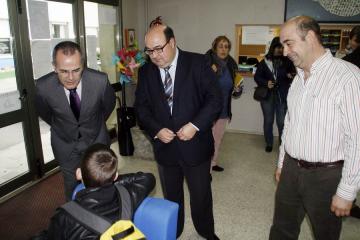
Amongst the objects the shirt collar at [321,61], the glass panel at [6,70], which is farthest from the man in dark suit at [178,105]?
the glass panel at [6,70]

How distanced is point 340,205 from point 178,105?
98 centimetres

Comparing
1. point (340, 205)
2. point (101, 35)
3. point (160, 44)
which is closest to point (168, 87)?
point (160, 44)

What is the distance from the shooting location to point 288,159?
1.67 metres

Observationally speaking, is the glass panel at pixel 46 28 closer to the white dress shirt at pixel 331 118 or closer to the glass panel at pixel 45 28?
the glass panel at pixel 45 28

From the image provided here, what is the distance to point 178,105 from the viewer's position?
73.6 inches

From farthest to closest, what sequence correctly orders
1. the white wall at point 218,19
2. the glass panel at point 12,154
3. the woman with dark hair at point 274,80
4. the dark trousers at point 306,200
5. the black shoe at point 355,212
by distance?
the white wall at point 218,19, the woman with dark hair at point 274,80, the glass panel at point 12,154, the black shoe at point 355,212, the dark trousers at point 306,200

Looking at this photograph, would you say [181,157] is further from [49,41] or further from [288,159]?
[49,41]

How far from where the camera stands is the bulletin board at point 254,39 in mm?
4510

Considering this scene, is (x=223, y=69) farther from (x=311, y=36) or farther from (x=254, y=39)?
(x=311, y=36)

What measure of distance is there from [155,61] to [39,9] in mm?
2066

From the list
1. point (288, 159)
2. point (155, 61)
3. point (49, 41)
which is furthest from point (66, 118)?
point (49, 41)

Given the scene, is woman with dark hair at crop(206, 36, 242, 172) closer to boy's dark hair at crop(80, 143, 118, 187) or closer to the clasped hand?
the clasped hand

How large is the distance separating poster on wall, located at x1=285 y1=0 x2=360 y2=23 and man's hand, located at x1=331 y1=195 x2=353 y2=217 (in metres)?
3.51

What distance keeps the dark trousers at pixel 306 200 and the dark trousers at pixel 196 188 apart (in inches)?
19.0
